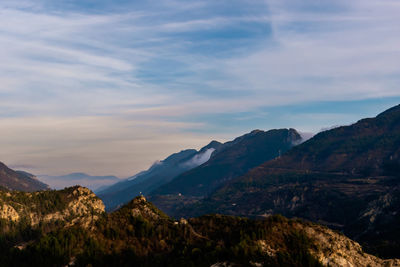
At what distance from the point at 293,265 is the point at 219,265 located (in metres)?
32.2

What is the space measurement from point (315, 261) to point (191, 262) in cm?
5516

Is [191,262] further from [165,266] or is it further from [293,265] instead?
[293,265]

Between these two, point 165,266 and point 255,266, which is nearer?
point 255,266

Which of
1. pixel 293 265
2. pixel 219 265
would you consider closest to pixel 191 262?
pixel 219 265

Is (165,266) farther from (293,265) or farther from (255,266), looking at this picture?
(293,265)

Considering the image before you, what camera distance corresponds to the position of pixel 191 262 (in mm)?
191500

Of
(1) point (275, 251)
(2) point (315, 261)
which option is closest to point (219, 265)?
(1) point (275, 251)

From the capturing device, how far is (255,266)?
7249 inches

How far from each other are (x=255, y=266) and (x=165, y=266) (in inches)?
1634

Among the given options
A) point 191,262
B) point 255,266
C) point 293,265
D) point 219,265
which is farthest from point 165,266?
point 293,265

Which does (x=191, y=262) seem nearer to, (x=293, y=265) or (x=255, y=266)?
(x=255, y=266)

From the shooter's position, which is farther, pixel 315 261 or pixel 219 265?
pixel 315 261

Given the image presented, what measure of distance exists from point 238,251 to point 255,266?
10.4 metres

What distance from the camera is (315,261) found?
19825cm
